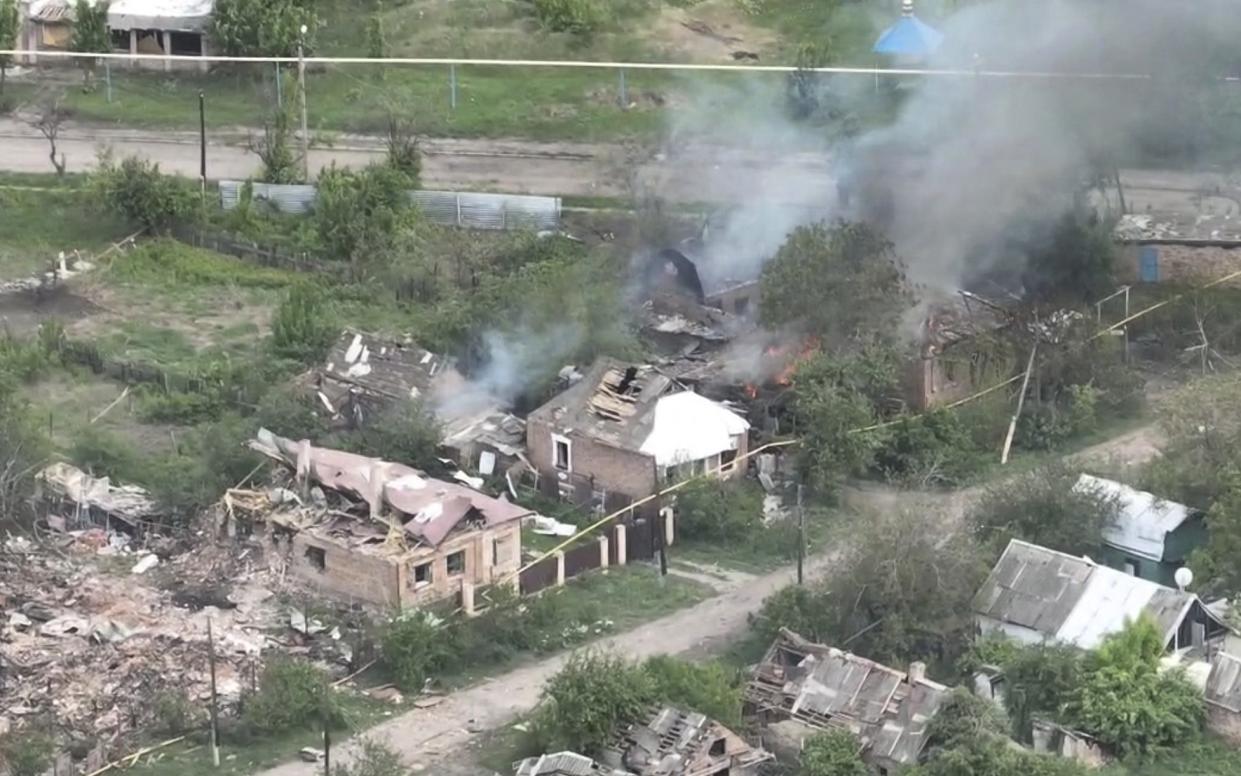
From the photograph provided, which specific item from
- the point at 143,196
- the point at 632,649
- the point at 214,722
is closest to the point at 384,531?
the point at 632,649

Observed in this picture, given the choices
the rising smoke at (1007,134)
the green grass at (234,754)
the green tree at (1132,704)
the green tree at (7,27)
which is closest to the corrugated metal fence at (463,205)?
the rising smoke at (1007,134)

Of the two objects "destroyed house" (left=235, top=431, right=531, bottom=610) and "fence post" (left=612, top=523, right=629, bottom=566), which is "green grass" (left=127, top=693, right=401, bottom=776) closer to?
"destroyed house" (left=235, top=431, right=531, bottom=610)

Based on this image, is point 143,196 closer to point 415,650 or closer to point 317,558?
point 317,558

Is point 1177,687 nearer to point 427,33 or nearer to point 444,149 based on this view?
point 444,149

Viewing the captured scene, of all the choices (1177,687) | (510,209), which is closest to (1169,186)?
(510,209)

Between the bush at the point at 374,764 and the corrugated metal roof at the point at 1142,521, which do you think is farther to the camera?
the corrugated metal roof at the point at 1142,521

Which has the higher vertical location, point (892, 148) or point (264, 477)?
point (892, 148)

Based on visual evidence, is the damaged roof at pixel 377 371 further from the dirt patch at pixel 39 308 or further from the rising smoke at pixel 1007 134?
the dirt patch at pixel 39 308
